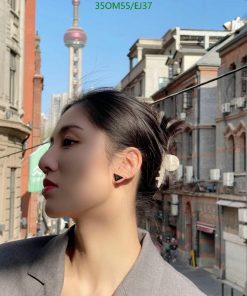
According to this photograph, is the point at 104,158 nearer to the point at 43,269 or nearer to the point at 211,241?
the point at 43,269

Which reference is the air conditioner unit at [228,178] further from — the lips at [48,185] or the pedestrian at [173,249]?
the lips at [48,185]

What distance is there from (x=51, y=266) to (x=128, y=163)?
0.43 metres

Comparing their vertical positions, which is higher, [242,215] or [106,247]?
[106,247]

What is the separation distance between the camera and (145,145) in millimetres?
1684

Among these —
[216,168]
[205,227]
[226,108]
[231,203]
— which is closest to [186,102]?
[216,168]

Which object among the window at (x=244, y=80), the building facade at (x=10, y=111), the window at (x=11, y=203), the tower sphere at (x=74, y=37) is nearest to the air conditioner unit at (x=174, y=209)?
the window at (x=244, y=80)

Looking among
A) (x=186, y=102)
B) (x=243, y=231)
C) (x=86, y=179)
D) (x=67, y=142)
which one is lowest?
(x=243, y=231)

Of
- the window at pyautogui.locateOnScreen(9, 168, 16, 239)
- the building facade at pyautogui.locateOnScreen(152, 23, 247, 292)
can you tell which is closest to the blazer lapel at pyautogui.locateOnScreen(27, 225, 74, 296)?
the window at pyautogui.locateOnScreen(9, 168, 16, 239)

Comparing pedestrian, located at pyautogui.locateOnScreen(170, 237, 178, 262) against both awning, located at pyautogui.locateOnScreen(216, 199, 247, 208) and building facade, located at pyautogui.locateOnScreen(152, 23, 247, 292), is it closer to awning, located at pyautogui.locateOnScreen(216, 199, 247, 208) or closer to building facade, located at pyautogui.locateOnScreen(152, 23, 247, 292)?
building facade, located at pyautogui.locateOnScreen(152, 23, 247, 292)

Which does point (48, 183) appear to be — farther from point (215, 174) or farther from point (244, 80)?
point (215, 174)

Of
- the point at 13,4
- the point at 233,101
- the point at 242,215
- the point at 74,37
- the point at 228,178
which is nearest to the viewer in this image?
the point at 13,4

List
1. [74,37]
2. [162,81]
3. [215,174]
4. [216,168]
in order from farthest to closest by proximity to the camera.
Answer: [74,37]
[162,81]
[216,168]
[215,174]

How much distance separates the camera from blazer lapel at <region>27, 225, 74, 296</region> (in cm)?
155

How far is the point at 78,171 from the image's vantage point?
5.11 ft
